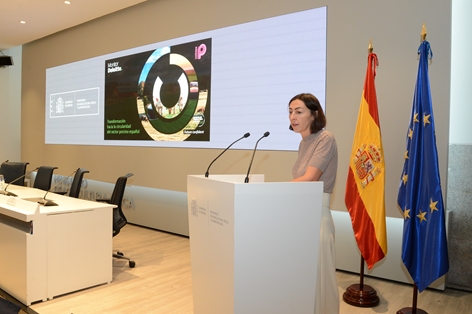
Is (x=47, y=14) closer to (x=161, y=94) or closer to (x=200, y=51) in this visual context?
(x=161, y=94)

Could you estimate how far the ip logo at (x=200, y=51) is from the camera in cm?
488

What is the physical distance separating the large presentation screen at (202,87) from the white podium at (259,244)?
2.31 meters

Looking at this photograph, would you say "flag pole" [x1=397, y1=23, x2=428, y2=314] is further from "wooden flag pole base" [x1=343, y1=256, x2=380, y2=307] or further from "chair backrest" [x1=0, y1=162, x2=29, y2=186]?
"chair backrest" [x1=0, y1=162, x2=29, y2=186]

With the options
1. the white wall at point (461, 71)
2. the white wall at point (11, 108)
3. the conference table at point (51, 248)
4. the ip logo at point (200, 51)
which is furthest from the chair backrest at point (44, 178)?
the white wall at point (461, 71)

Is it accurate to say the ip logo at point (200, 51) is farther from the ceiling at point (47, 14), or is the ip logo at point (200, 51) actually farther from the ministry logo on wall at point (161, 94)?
the ceiling at point (47, 14)

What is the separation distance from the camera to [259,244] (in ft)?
5.53

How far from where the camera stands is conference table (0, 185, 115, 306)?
2953mm

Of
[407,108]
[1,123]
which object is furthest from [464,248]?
[1,123]

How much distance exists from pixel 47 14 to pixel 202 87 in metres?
3.19

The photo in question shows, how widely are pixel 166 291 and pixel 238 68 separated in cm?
261

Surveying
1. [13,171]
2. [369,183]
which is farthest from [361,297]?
[13,171]

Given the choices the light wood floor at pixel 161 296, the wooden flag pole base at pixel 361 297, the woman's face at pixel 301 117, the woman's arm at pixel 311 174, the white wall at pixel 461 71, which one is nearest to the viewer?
the woman's arm at pixel 311 174

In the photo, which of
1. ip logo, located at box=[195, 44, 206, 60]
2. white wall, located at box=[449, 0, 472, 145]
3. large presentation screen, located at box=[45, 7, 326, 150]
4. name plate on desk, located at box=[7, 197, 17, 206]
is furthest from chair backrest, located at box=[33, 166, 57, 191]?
white wall, located at box=[449, 0, 472, 145]

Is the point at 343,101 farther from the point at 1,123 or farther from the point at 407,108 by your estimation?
the point at 1,123
